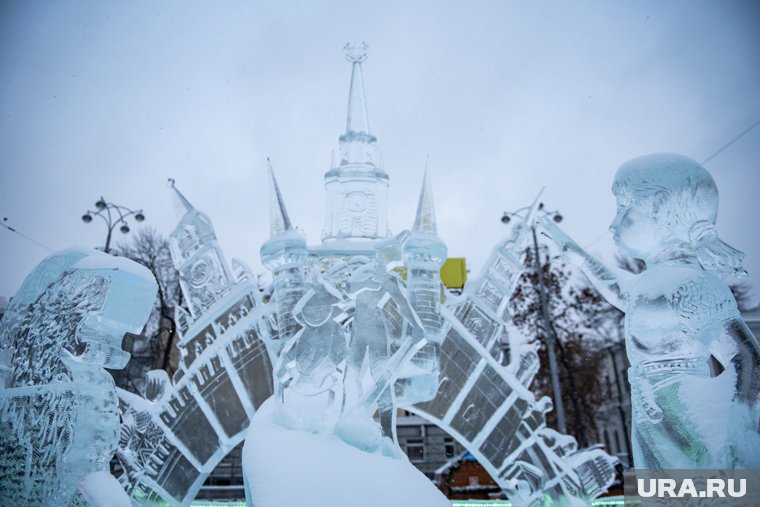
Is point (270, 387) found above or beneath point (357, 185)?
beneath

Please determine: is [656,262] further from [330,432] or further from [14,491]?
[14,491]

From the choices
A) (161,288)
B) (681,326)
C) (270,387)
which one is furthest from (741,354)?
(161,288)

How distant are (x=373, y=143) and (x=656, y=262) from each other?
208 inches

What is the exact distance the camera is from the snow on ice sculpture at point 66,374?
346cm

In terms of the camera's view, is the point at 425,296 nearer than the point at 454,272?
Yes

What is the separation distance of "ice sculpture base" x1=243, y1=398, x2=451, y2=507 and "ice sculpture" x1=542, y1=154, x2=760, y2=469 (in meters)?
1.33

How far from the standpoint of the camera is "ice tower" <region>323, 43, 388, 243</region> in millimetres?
8008

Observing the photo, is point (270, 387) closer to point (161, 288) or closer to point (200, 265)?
point (200, 265)

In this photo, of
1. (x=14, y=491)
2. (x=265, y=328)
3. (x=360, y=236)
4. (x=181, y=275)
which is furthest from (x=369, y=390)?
(x=360, y=236)

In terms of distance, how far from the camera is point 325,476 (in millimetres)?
3551

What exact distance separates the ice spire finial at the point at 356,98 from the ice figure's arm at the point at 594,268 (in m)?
4.68

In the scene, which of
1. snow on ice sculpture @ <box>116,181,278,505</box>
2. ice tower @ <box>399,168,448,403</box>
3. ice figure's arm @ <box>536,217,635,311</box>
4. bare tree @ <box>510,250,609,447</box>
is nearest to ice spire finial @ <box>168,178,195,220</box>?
snow on ice sculpture @ <box>116,181,278,505</box>

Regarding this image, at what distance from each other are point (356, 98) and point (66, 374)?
590 centimetres

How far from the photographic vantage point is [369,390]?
13.3ft
